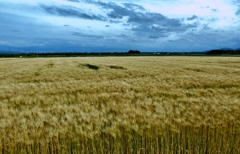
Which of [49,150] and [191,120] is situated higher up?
[191,120]

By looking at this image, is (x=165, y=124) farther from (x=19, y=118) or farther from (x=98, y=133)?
(x=19, y=118)

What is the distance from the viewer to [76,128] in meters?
3.36

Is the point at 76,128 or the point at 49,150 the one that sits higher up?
the point at 76,128

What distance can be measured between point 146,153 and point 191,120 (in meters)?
1.16

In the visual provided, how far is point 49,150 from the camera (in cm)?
307

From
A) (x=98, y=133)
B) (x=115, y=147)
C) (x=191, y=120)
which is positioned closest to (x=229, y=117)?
(x=191, y=120)

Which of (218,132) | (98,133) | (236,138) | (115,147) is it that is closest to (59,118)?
(98,133)

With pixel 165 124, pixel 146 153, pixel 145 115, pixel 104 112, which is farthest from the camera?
pixel 104 112

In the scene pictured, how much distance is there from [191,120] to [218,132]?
1.66ft

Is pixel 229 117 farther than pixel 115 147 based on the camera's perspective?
Yes

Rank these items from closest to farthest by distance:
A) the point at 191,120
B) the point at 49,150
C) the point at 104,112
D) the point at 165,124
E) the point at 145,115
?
the point at 49,150
the point at 165,124
the point at 191,120
the point at 145,115
the point at 104,112

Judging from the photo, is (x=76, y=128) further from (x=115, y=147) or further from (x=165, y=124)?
(x=165, y=124)

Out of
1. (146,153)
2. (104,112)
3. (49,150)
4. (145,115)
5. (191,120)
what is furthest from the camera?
(104,112)

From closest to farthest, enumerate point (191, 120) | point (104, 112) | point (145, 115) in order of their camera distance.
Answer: point (191, 120), point (145, 115), point (104, 112)
